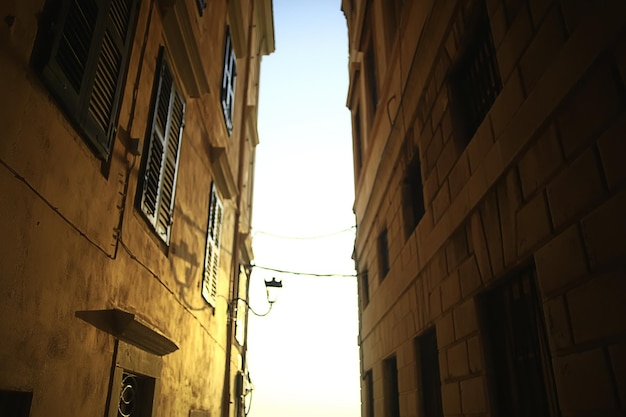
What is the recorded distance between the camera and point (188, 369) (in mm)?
5836

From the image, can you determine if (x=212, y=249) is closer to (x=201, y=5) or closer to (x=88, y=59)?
(x=201, y=5)

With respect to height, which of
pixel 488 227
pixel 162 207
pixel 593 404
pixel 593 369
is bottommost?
pixel 593 404

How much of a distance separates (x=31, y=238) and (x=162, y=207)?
2.51 m

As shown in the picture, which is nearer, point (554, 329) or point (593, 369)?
point (593, 369)

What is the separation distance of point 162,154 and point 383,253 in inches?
202

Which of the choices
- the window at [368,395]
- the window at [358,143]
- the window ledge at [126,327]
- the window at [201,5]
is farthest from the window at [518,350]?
the window at [358,143]

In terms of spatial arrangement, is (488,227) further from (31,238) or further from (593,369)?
(31,238)

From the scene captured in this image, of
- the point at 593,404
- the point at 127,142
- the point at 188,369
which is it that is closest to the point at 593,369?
the point at 593,404

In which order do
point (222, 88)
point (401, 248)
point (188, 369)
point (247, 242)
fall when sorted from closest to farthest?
point (188, 369) → point (401, 248) → point (222, 88) → point (247, 242)

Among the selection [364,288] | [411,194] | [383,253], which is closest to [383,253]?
[383,253]

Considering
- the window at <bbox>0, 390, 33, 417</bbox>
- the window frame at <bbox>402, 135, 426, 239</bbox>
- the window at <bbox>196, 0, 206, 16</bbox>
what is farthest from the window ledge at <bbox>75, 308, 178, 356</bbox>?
the window at <bbox>196, 0, 206, 16</bbox>

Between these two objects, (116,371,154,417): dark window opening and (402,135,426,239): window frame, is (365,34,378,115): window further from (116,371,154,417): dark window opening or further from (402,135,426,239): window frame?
(116,371,154,417): dark window opening

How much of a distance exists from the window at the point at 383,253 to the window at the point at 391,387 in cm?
160

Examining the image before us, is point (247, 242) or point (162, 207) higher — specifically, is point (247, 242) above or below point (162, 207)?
above
